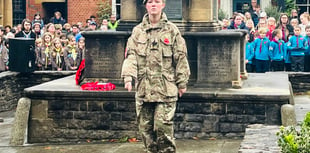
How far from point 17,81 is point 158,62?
902 centimetres

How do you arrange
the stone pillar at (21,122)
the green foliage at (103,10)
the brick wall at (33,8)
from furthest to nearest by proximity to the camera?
the brick wall at (33,8)
the green foliage at (103,10)
the stone pillar at (21,122)

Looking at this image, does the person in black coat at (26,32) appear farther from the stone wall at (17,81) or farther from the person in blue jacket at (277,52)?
the person in blue jacket at (277,52)

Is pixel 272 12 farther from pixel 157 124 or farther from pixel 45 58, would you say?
pixel 157 124

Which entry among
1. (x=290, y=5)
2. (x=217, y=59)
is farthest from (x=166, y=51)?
(x=290, y=5)

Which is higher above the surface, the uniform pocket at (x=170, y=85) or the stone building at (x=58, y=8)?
the stone building at (x=58, y=8)

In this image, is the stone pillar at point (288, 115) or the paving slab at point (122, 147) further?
the stone pillar at point (288, 115)

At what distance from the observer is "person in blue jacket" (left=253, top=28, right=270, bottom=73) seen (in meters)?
18.8

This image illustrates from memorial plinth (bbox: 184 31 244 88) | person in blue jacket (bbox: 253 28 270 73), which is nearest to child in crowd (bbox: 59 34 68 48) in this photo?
person in blue jacket (bbox: 253 28 270 73)

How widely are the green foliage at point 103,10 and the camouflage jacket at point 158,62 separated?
20.6m

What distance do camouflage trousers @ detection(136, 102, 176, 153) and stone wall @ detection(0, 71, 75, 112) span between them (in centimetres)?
834

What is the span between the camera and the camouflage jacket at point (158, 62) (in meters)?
9.62

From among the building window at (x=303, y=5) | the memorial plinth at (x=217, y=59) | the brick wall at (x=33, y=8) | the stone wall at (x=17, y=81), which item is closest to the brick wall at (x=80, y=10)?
the brick wall at (x=33, y=8)

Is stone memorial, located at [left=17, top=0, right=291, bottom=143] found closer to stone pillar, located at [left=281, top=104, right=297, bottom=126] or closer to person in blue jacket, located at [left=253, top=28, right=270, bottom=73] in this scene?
stone pillar, located at [left=281, top=104, right=297, bottom=126]

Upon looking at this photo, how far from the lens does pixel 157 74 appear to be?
9672mm
